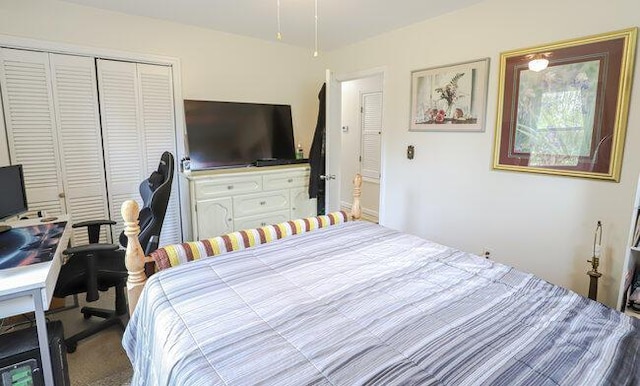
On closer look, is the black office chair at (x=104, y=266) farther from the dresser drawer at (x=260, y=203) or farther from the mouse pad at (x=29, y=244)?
the dresser drawer at (x=260, y=203)

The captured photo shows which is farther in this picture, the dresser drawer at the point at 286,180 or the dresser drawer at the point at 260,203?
the dresser drawer at the point at 286,180

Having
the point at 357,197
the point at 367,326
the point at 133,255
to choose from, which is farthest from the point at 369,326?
the point at 357,197

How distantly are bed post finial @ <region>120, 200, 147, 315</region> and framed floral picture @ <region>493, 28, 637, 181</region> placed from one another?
8.15ft

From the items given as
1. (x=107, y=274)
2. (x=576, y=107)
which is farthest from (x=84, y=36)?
(x=576, y=107)

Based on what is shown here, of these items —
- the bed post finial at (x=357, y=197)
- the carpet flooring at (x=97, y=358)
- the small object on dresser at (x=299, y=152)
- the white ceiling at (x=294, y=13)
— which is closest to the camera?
the carpet flooring at (x=97, y=358)

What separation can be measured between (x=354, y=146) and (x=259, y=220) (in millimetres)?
2352

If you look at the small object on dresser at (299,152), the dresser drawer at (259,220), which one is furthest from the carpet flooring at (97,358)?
the small object on dresser at (299,152)

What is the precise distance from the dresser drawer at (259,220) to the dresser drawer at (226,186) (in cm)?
29

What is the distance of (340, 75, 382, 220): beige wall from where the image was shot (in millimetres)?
4980

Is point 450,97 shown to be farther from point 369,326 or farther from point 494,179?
point 369,326

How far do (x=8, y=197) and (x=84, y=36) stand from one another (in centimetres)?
148

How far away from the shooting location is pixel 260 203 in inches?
136

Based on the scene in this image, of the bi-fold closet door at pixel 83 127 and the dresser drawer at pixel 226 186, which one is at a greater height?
the bi-fold closet door at pixel 83 127

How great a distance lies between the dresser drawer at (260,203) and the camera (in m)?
3.31
